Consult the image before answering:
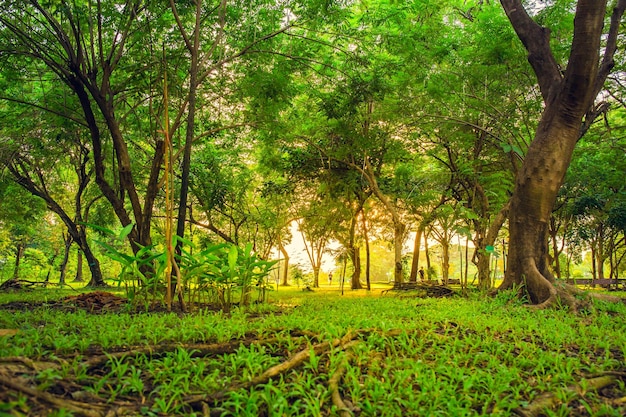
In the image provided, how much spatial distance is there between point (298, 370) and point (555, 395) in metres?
1.29

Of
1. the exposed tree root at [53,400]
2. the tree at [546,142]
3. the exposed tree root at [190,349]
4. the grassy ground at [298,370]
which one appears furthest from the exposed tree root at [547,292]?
the exposed tree root at [53,400]

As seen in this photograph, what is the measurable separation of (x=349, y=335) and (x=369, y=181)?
744cm

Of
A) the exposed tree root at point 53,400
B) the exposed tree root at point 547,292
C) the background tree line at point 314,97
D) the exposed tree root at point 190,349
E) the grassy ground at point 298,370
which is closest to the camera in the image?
the exposed tree root at point 53,400

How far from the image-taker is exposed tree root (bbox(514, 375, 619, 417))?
1.80 meters

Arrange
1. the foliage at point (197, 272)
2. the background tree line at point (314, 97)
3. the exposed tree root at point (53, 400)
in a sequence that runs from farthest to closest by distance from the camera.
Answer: the background tree line at point (314, 97)
the foliage at point (197, 272)
the exposed tree root at point (53, 400)

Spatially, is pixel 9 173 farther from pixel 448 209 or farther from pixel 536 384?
pixel 536 384

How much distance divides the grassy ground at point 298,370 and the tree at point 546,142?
236 cm

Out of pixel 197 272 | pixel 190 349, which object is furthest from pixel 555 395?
pixel 197 272

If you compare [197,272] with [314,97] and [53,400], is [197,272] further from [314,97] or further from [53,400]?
[314,97]

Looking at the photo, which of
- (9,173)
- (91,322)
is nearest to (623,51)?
(91,322)

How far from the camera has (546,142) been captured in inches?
207

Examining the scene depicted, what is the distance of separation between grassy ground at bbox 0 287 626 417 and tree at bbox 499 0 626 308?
2.36 m

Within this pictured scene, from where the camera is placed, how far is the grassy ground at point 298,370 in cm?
167

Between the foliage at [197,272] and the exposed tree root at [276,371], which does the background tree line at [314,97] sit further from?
the exposed tree root at [276,371]
